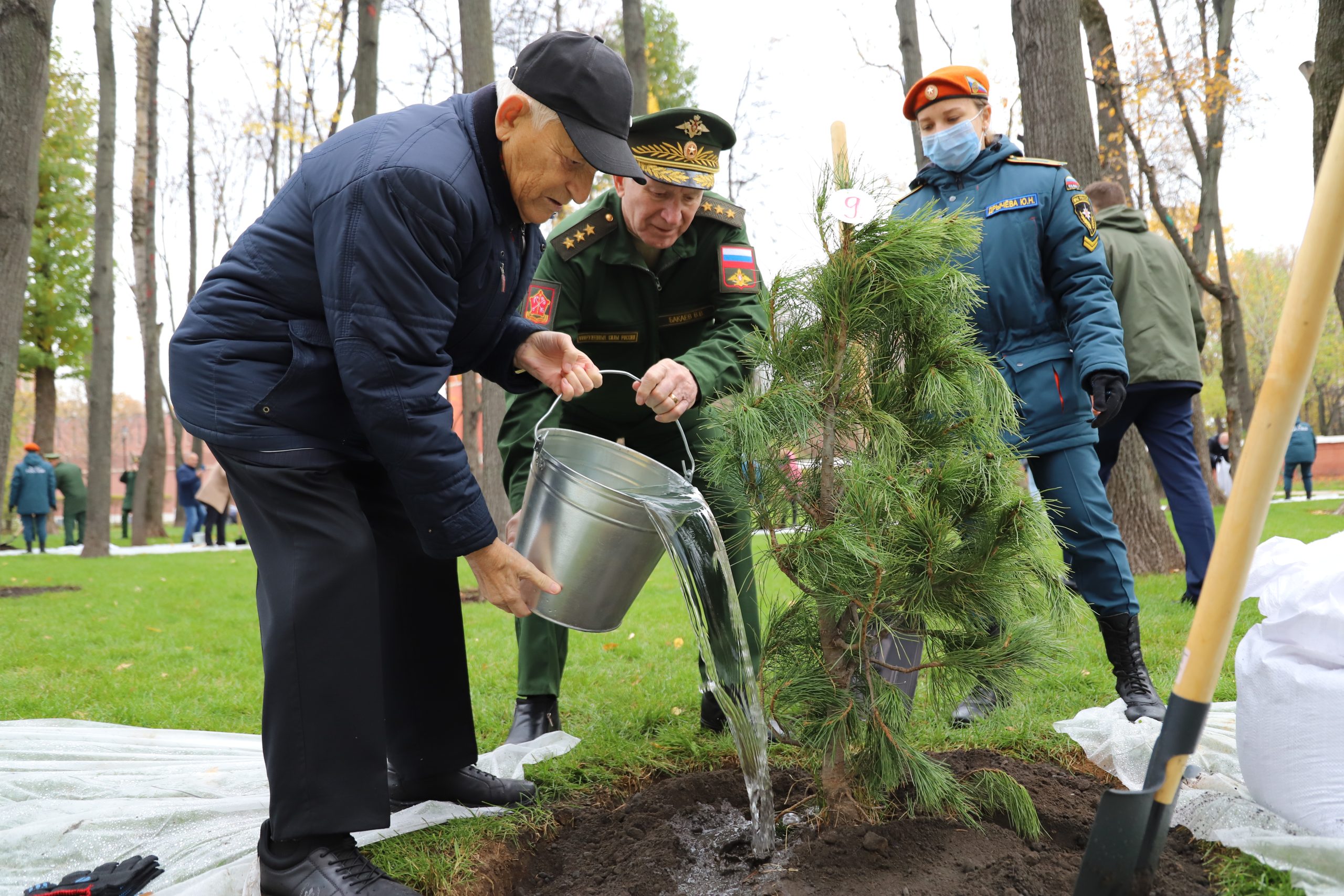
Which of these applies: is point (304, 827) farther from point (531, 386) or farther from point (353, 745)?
point (531, 386)

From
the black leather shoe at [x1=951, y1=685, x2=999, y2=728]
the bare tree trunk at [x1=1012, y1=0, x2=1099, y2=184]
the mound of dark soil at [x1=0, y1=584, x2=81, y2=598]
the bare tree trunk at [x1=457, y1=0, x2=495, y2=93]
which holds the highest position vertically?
the bare tree trunk at [x1=457, y1=0, x2=495, y2=93]

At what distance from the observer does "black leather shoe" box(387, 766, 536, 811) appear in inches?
94.4

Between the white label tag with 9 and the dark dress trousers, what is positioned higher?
the white label tag with 9

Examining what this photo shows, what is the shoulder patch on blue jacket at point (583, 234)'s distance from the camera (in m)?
3.05

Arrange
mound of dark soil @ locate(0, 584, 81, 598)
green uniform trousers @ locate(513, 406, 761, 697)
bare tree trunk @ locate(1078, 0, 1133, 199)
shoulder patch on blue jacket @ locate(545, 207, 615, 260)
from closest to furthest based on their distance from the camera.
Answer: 1. green uniform trousers @ locate(513, 406, 761, 697)
2. shoulder patch on blue jacket @ locate(545, 207, 615, 260)
3. mound of dark soil @ locate(0, 584, 81, 598)
4. bare tree trunk @ locate(1078, 0, 1133, 199)

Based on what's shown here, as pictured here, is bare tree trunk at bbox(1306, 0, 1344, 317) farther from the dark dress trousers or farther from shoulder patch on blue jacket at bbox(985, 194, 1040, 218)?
the dark dress trousers

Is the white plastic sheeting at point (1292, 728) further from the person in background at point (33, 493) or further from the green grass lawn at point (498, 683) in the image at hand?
the person in background at point (33, 493)

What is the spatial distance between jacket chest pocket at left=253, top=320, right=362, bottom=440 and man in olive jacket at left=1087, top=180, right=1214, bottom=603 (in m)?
3.21

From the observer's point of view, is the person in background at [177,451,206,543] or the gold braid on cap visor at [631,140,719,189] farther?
the person in background at [177,451,206,543]

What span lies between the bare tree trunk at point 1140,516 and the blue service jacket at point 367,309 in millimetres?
5048

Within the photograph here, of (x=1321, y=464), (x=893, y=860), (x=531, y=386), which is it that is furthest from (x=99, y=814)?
(x=1321, y=464)

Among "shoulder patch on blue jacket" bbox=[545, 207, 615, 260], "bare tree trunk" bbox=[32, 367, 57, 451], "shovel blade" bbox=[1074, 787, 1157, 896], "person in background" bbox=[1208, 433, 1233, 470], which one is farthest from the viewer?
"person in background" bbox=[1208, 433, 1233, 470]

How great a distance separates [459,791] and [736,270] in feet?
5.95

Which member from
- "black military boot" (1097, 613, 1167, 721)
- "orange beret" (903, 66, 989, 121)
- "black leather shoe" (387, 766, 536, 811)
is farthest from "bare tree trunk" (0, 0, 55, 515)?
"black military boot" (1097, 613, 1167, 721)
